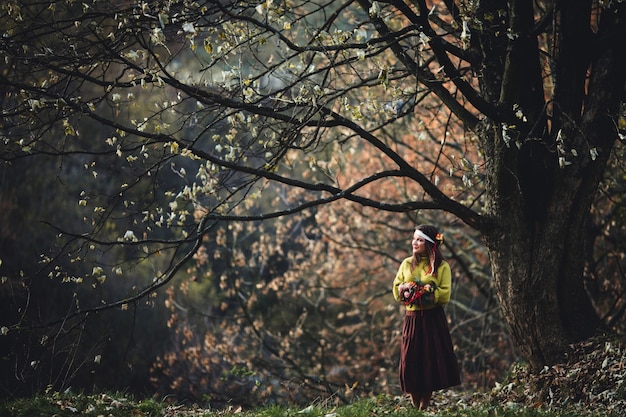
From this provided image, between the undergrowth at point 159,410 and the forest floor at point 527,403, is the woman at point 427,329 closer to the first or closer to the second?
the forest floor at point 527,403

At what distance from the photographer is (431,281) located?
7477 millimetres

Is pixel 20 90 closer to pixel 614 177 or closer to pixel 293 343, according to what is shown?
pixel 614 177

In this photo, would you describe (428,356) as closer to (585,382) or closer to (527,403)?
(527,403)

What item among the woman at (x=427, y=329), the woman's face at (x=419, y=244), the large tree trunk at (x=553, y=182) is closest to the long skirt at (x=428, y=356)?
the woman at (x=427, y=329)

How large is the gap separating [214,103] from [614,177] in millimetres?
7269

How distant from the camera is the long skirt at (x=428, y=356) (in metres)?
7.41

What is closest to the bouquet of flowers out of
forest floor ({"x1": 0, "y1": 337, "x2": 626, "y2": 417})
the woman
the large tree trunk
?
the woman

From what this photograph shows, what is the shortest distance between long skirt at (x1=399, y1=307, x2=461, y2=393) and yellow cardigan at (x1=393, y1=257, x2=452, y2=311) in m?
0.14

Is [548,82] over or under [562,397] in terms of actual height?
over

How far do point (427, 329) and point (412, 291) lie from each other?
0.42 metres

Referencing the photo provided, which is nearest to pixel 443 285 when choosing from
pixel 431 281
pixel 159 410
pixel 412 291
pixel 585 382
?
pixel 431 281

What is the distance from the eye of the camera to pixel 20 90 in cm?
696

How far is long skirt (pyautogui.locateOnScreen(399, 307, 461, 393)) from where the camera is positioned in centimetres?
741

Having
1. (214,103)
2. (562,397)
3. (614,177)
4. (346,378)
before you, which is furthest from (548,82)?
(346,378)
